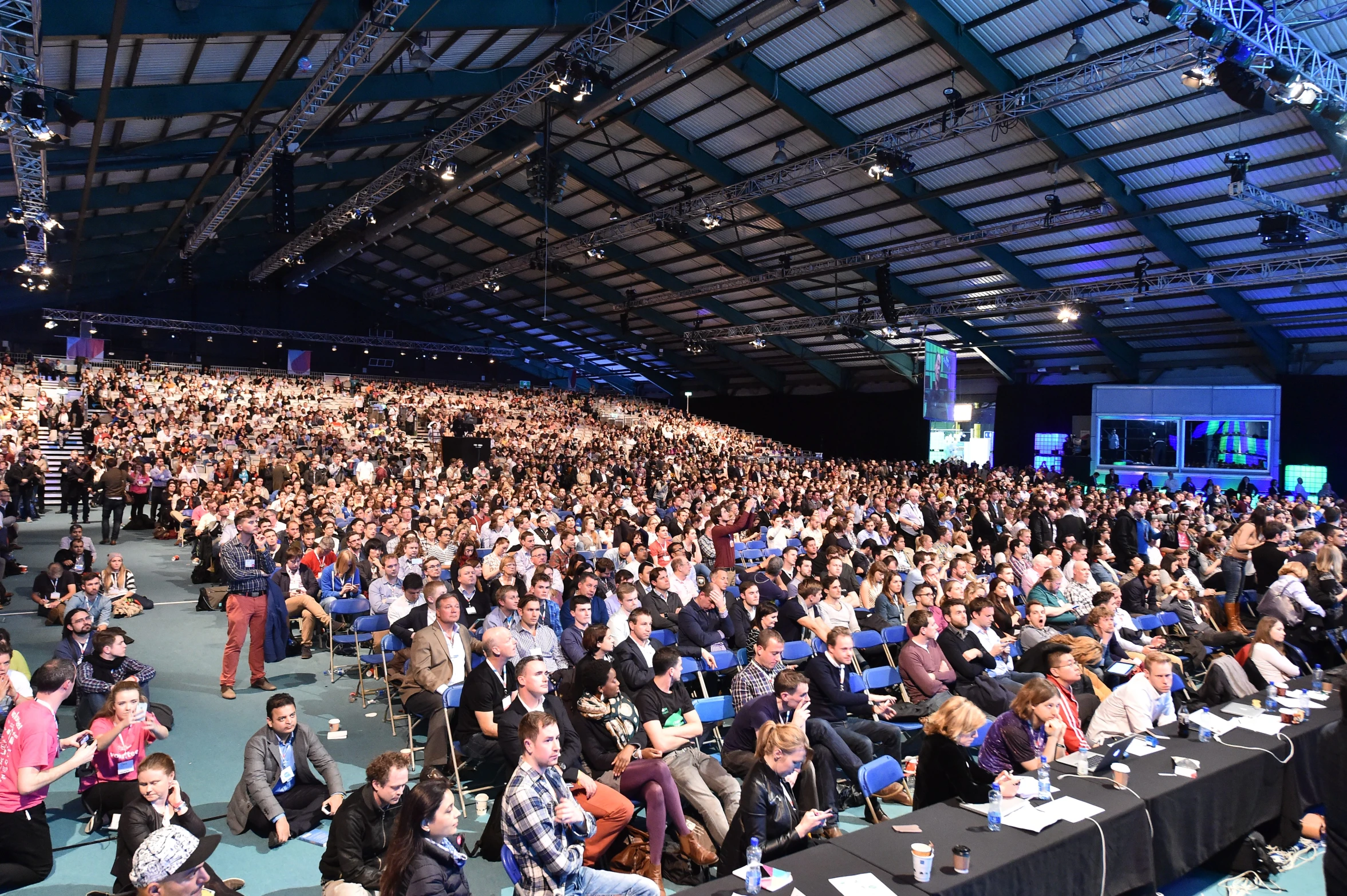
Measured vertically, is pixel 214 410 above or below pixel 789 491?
above

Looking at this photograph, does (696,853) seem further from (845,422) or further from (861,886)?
(845,422)

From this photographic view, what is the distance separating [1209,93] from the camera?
41.3 feet

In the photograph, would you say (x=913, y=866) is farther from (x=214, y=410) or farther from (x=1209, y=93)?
(x=214, y=410)

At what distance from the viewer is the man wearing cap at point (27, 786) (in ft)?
12.4

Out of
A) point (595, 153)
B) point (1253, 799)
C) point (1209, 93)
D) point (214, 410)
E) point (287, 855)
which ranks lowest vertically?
point (287, 855)

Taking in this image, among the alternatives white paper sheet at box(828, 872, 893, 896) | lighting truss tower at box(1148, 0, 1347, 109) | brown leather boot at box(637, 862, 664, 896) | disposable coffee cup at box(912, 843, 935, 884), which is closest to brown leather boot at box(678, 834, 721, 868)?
brown leather boot at box(637, 862, 664, 896)

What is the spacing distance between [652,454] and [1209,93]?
611 inches

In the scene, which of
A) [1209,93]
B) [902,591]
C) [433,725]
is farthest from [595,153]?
[433,725]

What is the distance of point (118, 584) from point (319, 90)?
7.08 meters

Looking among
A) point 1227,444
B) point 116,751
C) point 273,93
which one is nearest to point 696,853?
point 116,751

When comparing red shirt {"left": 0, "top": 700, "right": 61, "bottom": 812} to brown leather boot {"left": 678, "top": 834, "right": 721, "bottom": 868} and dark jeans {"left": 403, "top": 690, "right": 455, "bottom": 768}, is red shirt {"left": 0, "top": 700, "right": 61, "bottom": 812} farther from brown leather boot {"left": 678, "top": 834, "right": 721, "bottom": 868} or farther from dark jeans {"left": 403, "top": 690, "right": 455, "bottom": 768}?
brown leather boot {"left": 678, "top": 834, "right": 721, "bottom": 868}

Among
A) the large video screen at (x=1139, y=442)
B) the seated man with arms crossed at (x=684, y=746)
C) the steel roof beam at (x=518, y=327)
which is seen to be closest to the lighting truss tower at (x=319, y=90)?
the seated man with arms crossed at (x=684, y=746)

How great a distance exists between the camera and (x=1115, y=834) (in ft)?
11.2

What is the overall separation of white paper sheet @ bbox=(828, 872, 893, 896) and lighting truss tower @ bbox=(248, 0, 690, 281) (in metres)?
9.75
